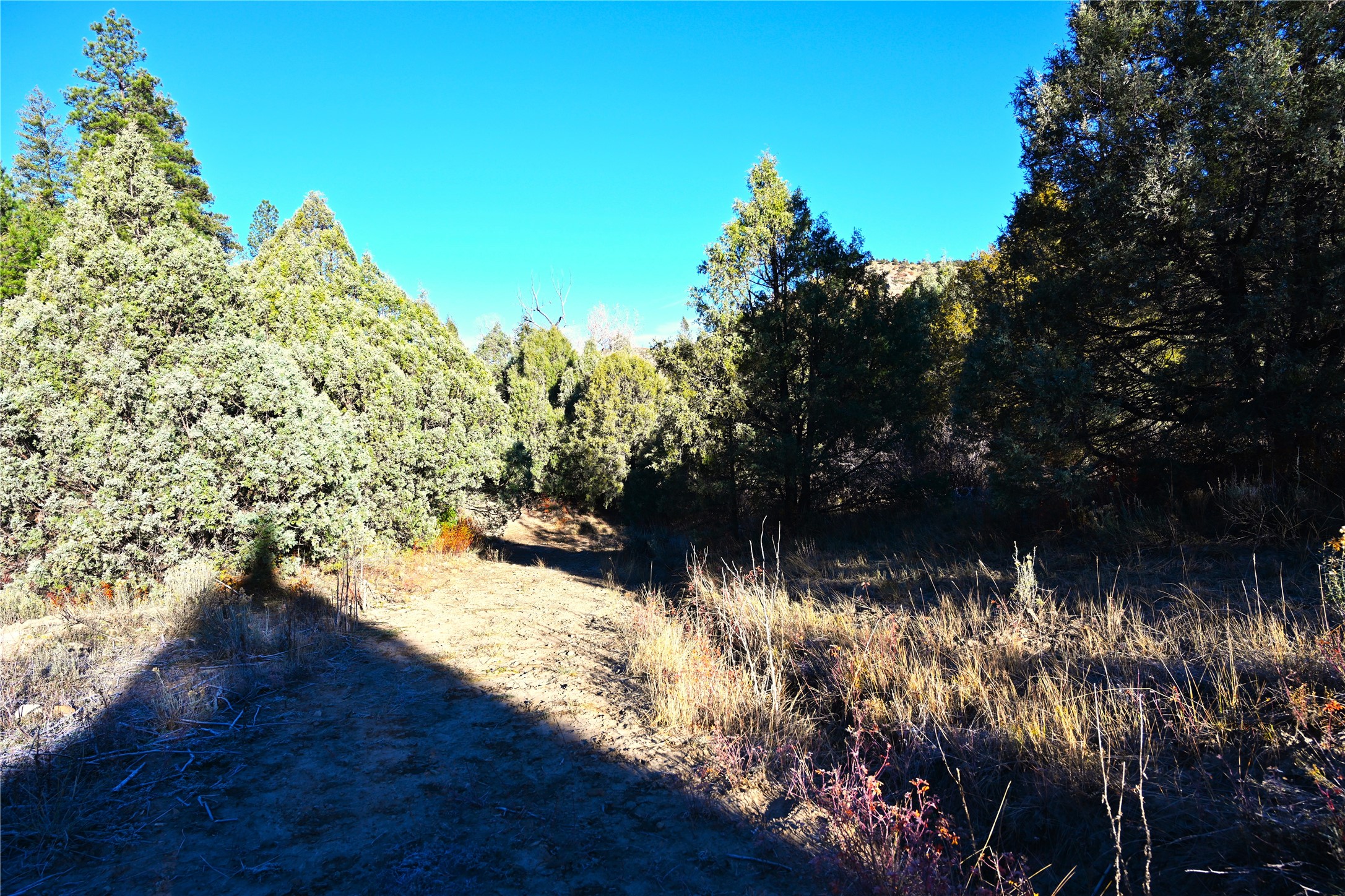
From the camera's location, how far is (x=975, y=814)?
2984mm

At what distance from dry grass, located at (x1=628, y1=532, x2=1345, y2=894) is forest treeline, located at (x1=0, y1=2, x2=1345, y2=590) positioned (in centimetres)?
209

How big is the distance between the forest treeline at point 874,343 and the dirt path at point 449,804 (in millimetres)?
3535

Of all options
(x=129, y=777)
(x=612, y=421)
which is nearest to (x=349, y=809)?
(x=129, y=777)

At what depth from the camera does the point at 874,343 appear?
1075cm

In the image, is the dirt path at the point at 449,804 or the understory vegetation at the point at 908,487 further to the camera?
the understory vegetation at the point at 908,487

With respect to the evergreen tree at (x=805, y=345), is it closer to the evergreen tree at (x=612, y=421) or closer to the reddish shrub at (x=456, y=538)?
the reddish shrub at (x=456, y=538)

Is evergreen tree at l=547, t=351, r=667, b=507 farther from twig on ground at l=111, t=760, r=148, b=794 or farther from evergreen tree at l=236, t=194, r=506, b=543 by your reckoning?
twig on ground at l=111, t=760, r=148, b=794

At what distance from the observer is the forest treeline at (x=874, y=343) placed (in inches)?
241

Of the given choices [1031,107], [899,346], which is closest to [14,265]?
[899,346]

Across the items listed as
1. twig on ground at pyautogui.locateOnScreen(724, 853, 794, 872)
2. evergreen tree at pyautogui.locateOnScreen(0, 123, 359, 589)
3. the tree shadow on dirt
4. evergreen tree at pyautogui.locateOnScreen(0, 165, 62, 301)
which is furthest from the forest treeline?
evergreen tree at pyautogui.locateOnScreen(0, 165, 62, 301)

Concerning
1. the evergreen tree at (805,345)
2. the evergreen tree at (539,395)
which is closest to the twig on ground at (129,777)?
the evergreen tree at (805,345)

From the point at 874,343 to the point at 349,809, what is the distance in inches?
394

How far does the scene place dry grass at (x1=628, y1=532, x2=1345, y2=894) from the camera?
2414mm

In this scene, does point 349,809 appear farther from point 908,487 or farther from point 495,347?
point 495,347
